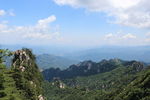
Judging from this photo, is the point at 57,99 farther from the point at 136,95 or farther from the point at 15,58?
the point at 136,95

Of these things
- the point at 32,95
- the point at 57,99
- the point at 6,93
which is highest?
the point at 6,93

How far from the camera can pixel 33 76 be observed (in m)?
102

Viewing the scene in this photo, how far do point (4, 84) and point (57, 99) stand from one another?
146 metres

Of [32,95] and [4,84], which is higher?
[4,84]

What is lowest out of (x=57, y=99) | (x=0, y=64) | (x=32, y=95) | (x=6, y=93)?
(x=57, y=99)

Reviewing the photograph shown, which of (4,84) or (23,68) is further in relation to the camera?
(23,68)

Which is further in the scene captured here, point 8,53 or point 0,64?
point 8,53

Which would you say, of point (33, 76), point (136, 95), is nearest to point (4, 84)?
point (136, 95)

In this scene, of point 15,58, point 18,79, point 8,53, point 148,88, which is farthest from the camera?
point 15,58

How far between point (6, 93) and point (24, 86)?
119ft

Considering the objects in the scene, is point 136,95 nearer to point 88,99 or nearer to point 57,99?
point 88,99

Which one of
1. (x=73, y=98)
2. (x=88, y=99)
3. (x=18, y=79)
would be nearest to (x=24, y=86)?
(x=18, y=79)

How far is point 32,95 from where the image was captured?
82.0 meters

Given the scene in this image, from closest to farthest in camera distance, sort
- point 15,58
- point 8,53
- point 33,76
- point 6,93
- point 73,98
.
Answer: point 6,93, point 8,53, point 33,76, point 15,58, point 73,98
